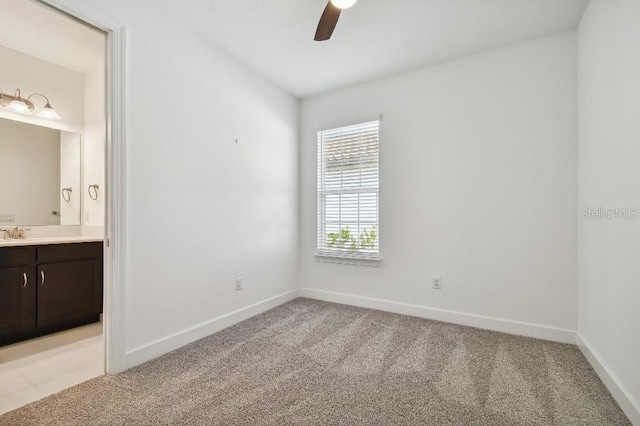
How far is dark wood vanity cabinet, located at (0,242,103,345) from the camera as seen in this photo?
2506 mm

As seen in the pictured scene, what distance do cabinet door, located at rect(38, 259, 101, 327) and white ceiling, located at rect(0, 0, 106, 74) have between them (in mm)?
2028

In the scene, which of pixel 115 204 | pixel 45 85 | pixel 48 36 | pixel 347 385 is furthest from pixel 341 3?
pixel 45 85

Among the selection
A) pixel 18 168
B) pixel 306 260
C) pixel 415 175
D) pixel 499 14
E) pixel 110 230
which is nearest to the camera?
pixel 110 230

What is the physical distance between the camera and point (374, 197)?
3508 millimetres

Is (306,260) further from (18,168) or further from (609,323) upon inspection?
(18,168)

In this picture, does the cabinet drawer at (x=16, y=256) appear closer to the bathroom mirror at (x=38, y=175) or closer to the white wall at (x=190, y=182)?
the bathroom mirror at (x=38, y=175)

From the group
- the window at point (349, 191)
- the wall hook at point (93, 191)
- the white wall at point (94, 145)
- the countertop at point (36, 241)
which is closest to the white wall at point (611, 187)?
the window at point (349, 191)

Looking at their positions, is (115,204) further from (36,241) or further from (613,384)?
(613,384)

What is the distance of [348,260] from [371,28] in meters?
2.38

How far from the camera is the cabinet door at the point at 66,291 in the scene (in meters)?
2.72

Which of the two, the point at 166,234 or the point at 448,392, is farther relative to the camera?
the point at 166,234

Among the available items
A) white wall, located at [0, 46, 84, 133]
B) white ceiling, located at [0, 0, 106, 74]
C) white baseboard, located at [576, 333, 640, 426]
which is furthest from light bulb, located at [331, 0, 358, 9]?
white wall, located at [0, 46, 84, 133]

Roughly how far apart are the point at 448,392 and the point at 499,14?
2.74 meters

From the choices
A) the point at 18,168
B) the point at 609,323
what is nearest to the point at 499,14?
the point at 609,323
